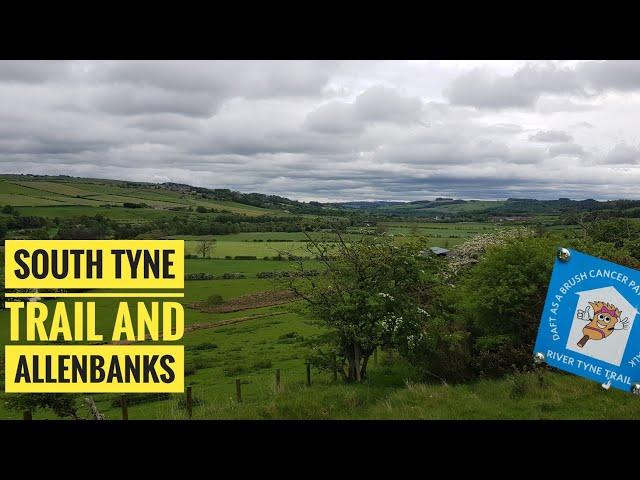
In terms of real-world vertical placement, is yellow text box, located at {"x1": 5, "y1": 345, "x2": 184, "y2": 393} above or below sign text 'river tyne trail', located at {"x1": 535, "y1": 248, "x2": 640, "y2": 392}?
below

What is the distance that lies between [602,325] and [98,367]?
869cm

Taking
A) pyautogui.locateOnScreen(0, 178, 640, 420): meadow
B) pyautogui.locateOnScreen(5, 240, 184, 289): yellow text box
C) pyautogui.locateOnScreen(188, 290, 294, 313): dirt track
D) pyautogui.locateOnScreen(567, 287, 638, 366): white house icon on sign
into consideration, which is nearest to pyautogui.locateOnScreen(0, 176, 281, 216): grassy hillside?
pyautogui.locateOnScreen(0, 178, 640, 420): meadow

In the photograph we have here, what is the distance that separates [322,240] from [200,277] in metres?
39.6

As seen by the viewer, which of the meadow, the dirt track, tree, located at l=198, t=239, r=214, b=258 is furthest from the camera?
tree, located at l=198, t=239, r=214, b=258

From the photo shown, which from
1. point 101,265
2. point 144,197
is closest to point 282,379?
point 101,265

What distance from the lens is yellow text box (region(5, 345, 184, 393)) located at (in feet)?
27.2

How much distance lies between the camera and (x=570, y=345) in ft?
17.4

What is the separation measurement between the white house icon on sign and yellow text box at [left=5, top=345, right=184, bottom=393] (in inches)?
233

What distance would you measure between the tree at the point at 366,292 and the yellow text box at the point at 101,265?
3210 millimetres

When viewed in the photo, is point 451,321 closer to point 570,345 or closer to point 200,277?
point 570,345

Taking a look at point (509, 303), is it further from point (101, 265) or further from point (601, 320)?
point (101, 265)

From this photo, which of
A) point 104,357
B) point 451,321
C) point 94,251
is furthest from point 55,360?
point 451,321

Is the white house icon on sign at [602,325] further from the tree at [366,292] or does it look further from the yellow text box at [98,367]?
the yellow text box at [98,367]

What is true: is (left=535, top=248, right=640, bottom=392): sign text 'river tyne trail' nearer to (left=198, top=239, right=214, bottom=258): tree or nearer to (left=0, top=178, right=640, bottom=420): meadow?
(left=0, top=178, right=640, bottom=420): meadow
